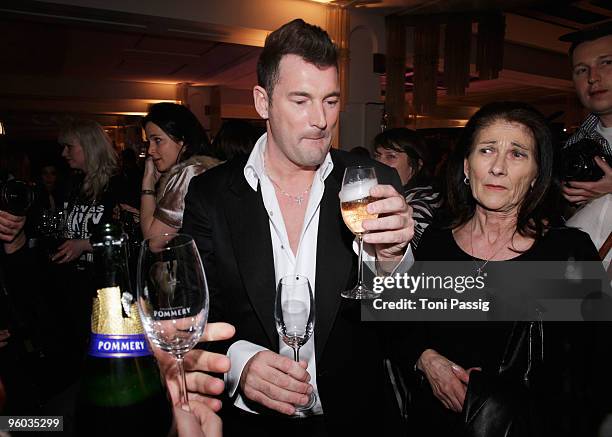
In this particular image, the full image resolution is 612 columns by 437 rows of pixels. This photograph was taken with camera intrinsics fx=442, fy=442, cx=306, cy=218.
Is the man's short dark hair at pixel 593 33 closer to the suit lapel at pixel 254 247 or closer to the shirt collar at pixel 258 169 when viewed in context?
the shirt collar at pixel 258 169

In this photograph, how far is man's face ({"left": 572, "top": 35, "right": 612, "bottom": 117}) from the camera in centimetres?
240

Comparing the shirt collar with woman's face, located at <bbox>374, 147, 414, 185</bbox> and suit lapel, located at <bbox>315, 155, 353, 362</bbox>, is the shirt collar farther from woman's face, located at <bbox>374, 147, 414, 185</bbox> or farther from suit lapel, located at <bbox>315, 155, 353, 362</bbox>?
woman's face, located at <bbox>374, 147, 414, 185</bbox>

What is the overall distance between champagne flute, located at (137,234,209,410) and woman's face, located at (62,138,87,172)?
2882 mm

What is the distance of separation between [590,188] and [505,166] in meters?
0.58

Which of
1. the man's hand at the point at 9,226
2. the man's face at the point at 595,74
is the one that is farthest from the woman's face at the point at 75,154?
the man's face at the point at 595,74

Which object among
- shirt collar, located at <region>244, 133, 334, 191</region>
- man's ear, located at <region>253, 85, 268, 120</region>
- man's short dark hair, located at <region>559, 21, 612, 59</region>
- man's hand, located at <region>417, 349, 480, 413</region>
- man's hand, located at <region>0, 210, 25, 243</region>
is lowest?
man's hand, located at <region>417, 349, 480, 413</region>

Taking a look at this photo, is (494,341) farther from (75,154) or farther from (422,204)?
(75,154)

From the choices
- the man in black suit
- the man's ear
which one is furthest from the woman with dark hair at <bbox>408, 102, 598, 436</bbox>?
the man's ear

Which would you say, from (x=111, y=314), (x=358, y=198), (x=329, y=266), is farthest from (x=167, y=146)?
(x=111, y=314)

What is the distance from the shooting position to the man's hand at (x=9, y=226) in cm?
206

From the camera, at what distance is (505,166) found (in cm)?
179

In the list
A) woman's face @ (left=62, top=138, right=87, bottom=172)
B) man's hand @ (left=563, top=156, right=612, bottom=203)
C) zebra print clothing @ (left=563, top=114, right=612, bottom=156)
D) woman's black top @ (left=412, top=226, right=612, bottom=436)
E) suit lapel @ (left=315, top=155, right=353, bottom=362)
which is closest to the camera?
woman's black top @ (left=412, top=226, right=612, bottom=436)

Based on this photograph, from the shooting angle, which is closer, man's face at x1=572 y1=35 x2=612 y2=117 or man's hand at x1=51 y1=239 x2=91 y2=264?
man's face at x1=572 y1=35 x2=612 y2=117

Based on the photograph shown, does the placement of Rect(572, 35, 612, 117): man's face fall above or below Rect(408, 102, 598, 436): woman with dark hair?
above
